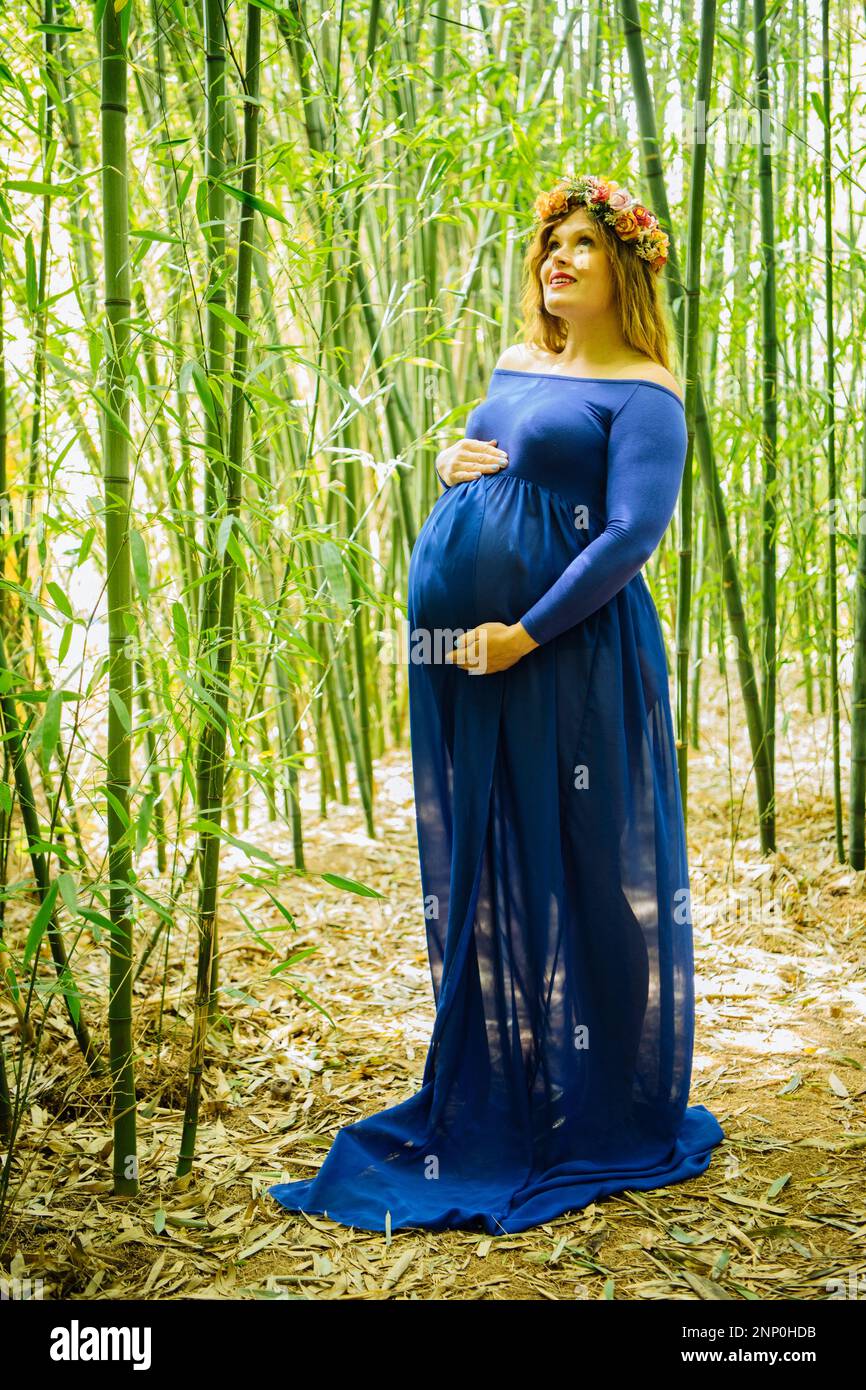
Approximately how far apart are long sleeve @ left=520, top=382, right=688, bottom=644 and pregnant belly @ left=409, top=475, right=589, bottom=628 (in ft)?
0.16

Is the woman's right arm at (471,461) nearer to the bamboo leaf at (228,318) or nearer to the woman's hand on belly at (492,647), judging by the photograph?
the woman's hand on belly at (492,647)

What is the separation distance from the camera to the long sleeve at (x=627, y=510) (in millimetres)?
1581

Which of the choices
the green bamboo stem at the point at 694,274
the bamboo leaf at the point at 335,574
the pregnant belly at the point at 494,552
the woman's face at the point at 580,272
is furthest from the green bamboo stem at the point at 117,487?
the green bamboo stem at the point at 694,274

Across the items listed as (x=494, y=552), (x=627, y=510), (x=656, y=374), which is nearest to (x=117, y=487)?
(x=494, y=552)

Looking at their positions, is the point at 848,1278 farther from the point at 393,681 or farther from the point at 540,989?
the point at 393,681

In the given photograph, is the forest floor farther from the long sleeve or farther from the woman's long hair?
the woman's long hair

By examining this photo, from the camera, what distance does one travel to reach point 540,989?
5.56 ft

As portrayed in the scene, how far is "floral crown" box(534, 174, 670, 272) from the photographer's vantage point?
1.68 meters

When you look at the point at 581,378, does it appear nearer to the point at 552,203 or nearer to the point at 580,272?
the point at 580,272

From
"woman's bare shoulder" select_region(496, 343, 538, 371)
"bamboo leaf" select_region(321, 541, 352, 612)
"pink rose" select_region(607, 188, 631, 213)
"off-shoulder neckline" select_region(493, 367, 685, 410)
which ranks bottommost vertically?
"bamboo leaf" select_region(321, 541, 352, 612)

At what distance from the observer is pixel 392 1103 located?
1.96m

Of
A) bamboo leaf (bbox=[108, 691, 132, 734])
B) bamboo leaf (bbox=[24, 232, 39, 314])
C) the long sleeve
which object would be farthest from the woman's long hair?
bamboo leaf (bbox=[108, 691, 132, 734])

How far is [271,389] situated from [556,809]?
74cm
